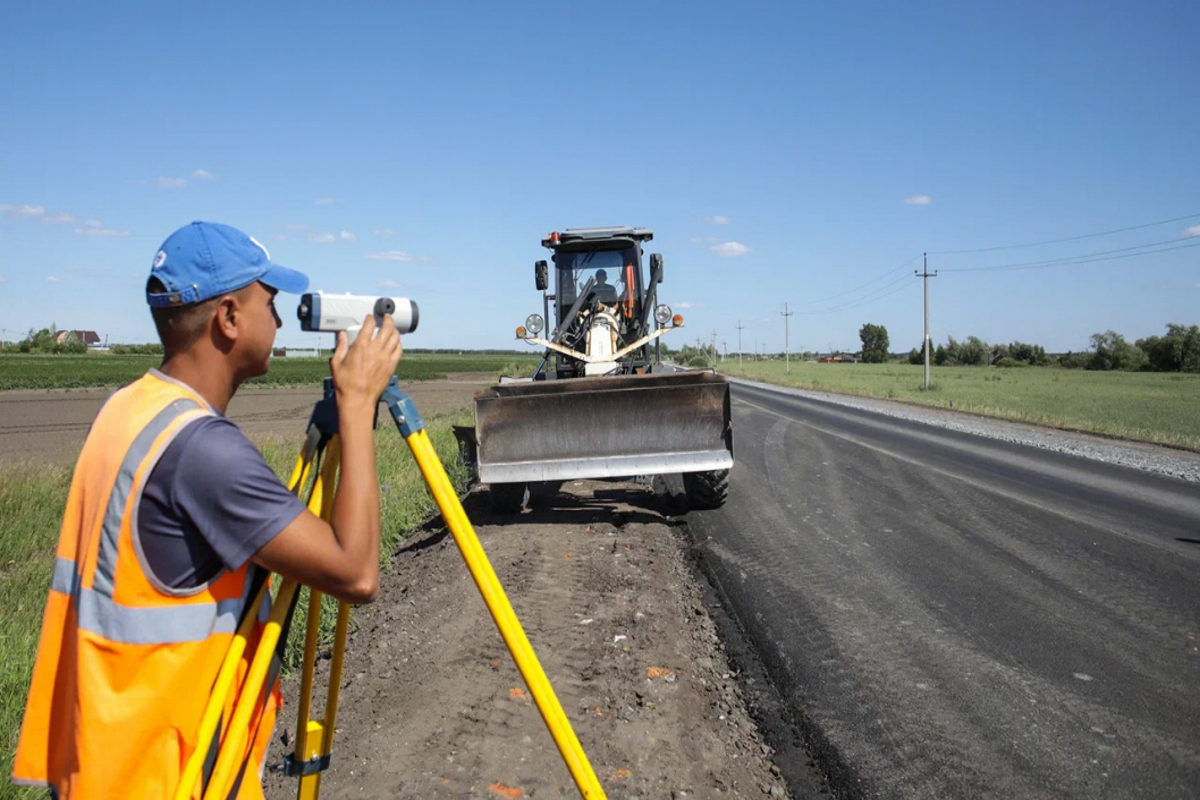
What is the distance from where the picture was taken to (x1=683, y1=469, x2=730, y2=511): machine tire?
9.34 metres

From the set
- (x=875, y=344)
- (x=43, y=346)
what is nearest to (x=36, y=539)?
(x=43, y=346)

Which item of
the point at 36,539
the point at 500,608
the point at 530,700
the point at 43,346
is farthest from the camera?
the point at 43,346

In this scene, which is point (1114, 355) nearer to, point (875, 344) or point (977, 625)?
point (875, 344)

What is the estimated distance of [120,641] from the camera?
1.56 meters

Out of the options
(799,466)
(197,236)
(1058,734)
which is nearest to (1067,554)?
(1058,734)

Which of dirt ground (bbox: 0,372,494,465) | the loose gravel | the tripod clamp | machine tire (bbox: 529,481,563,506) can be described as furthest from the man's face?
the loose gravel

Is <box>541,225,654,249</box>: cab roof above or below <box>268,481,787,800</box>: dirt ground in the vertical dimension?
above

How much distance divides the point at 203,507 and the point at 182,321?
42cm

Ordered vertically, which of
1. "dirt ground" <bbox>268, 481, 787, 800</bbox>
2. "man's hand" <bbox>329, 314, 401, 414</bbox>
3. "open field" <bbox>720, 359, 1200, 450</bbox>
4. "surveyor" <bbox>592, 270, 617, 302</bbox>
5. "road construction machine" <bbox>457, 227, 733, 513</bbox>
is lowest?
"open field" <bbox>720, 359, 1200, 450</bbox>

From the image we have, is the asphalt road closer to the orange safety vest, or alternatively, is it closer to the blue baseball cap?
the orange safety vest

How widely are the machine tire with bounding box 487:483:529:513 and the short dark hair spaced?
7.37m

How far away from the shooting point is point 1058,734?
164 inches

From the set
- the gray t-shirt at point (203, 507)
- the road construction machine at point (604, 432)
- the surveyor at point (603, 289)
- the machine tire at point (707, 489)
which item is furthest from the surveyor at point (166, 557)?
the surveyor at point (603, 289)

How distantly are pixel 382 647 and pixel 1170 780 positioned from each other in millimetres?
4050
